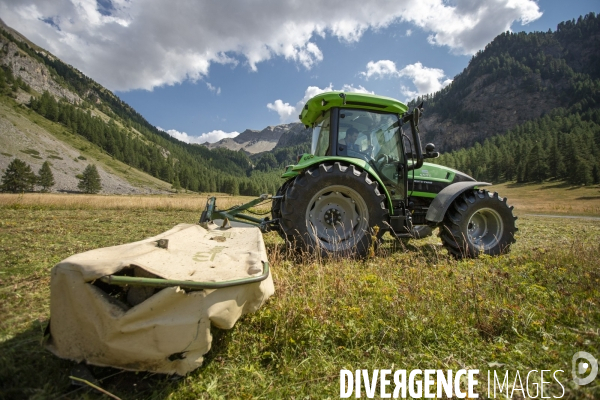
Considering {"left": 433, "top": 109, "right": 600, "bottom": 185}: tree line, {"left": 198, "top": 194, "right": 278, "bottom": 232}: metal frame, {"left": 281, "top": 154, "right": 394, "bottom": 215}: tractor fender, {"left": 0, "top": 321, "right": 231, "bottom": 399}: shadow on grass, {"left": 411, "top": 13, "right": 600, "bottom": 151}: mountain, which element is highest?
{"left": 411, "top": 13, "right": 600, "bottom": 151}: mountain

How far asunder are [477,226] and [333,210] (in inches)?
115

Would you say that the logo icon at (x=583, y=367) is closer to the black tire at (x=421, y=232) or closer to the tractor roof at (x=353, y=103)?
the black tire at (x=421, y=232)

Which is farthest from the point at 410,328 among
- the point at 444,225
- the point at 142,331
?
the point at 444,225

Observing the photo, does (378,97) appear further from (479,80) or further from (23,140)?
(479,80)

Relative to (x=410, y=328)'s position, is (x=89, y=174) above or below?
above

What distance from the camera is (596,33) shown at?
177250mm

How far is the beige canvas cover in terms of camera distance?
152 cm

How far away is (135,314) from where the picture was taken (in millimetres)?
1515

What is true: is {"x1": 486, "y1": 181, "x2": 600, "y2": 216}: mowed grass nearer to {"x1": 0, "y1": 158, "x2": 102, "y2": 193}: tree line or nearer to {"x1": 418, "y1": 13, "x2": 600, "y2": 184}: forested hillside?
{"x1": 418, "y1": 13, "x2": 600, "y2": 184}: forested hillside

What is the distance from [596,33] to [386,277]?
275 meters

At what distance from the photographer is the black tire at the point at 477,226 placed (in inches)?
188

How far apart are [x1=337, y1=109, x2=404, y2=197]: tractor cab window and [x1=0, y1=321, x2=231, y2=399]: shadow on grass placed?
13.3 feet

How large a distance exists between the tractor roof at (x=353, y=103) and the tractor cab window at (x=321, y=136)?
0.18 metres

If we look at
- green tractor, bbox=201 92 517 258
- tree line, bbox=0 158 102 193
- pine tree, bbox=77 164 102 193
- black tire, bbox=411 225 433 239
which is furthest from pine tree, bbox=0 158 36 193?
black tire, bbox=411 225 433 239
